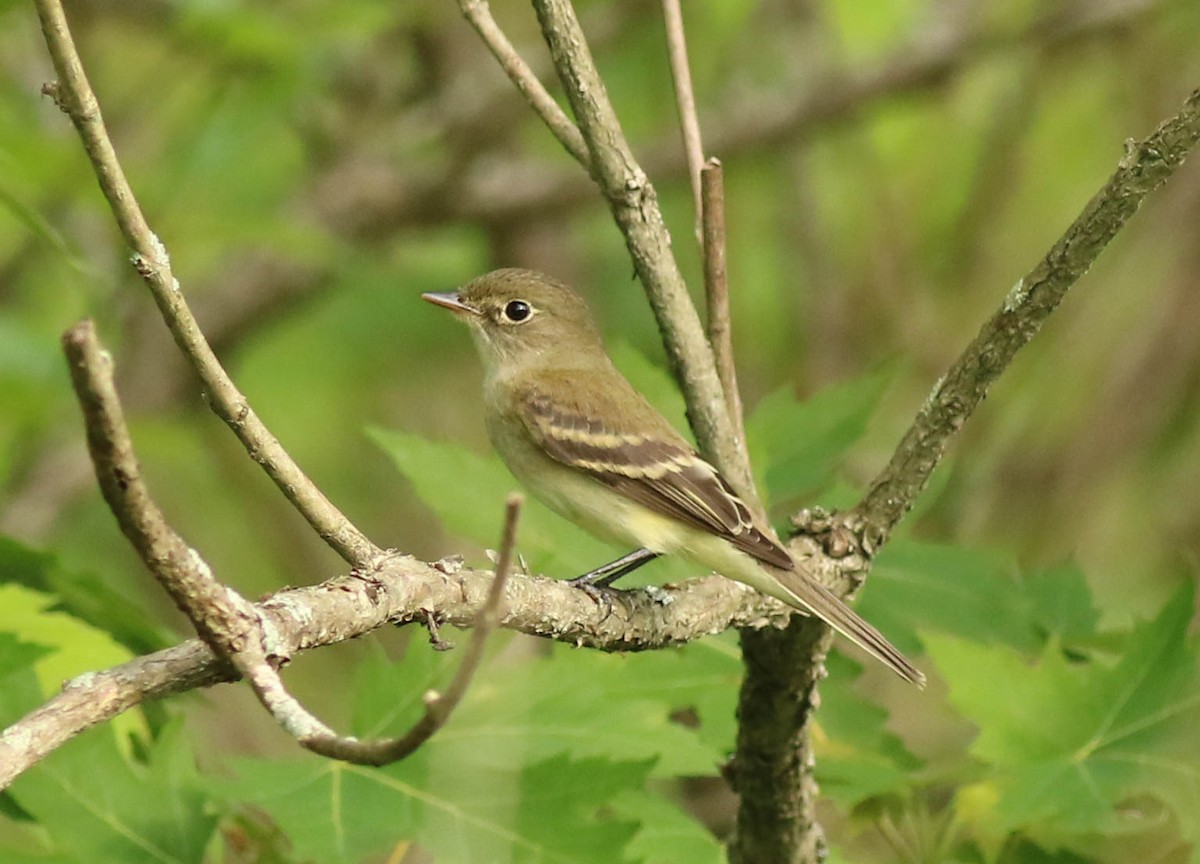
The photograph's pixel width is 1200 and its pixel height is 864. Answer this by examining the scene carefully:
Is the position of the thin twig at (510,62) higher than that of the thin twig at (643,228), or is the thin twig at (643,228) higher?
the thin twig at (510,62)

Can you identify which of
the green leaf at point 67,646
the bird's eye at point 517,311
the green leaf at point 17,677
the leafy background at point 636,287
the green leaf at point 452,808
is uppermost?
the leafy background at point 636,287

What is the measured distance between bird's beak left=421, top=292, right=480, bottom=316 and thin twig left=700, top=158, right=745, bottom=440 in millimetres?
1776

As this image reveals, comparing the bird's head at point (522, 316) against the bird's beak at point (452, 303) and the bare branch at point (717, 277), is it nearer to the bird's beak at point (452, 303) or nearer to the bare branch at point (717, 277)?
the bird's beak at point (452, 303)

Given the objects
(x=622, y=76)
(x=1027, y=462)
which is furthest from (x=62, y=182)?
(x=1027, y=462)

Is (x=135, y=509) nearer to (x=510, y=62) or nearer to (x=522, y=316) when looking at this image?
(x=510, y=62)

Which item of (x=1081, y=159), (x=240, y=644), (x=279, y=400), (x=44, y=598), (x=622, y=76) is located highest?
(x=1081, y=159)

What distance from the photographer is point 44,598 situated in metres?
3.11

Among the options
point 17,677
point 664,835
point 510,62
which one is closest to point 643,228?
point 510,62

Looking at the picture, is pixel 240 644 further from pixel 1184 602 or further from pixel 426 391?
pixel 426 391

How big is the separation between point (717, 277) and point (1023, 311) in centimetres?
71

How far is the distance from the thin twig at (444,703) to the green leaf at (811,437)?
2.07 meters

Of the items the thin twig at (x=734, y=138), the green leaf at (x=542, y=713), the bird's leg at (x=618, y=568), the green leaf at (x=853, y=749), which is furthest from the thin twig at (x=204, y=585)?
the thin twig at (x=734, y=138)

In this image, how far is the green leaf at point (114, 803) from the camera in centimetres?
286

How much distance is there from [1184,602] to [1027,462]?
4.12 meters
